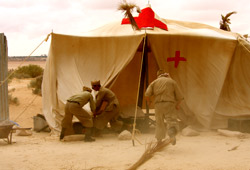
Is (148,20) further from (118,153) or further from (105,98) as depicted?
(118,153)

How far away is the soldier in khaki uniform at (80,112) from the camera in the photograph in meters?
8.29

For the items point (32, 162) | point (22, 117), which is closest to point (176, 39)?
point (32, 162)

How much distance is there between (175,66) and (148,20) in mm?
1296

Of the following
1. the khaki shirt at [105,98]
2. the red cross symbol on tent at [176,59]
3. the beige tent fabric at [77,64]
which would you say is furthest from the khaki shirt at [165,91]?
the red cross symbol on tent at [176,59]

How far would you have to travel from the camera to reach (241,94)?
10070mm

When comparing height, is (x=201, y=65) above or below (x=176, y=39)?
below

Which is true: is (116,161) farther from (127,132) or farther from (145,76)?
(145,76)

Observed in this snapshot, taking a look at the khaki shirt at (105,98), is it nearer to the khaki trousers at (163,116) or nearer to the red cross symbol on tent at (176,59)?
the khaki trousers at (163,116)

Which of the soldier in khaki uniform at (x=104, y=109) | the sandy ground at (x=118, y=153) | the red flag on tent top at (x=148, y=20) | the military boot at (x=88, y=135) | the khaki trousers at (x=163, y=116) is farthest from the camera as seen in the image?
the red flag on tent top at (x=148, y=20)

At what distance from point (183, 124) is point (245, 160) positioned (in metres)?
3.31

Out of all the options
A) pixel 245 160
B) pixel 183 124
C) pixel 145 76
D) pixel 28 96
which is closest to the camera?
pixel 245 160

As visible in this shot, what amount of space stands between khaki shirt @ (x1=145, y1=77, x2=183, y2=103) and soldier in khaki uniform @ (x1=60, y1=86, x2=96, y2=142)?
4.80 ft

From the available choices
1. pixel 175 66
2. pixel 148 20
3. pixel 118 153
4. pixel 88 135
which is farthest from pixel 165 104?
pixel 148 20

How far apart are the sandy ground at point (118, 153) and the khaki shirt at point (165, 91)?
913 millimetres
